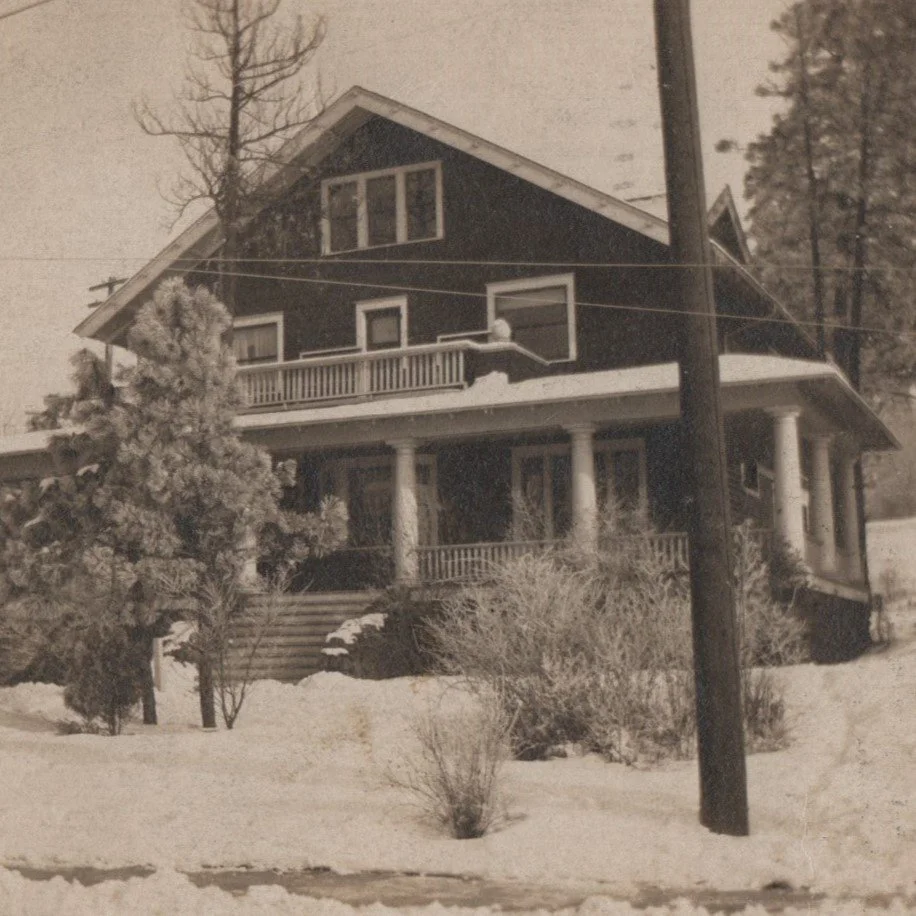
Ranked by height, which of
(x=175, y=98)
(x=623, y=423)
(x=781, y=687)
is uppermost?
(x=175, y=98)

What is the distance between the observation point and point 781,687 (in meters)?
9.88

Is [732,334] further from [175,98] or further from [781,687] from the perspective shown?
[781,687]

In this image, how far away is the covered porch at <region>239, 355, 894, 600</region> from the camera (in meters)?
16.2

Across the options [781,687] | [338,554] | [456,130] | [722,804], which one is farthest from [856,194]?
[722,804]

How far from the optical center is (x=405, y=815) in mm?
7914

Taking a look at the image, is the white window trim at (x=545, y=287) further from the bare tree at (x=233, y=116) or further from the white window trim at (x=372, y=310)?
the bare tree at (x=233, y=116)

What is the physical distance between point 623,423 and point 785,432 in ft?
7.52

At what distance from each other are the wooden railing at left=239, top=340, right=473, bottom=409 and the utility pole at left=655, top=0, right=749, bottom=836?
1074 cm

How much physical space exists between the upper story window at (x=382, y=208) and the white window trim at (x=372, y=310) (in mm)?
945

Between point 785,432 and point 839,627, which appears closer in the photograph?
point 785,432

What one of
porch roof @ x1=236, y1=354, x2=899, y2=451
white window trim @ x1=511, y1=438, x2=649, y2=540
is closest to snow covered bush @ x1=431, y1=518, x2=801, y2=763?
porch roof @ x1=236, y1=354, x2=899, y2=451

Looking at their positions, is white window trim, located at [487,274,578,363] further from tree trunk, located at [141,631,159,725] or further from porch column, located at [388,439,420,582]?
tree trunk, located at [141,631,159,725]

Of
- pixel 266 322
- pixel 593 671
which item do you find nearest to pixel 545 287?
pixel 266 322

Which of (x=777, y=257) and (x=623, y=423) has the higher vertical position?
(x=777, y=257)
